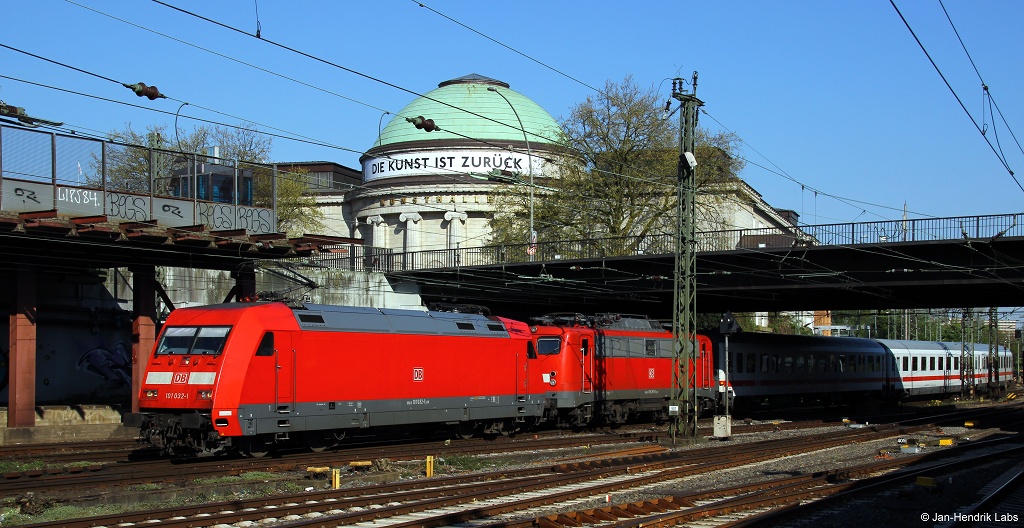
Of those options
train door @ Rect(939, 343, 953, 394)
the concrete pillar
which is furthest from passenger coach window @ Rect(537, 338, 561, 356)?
train door @ Rect(939, 343, 953, 394)

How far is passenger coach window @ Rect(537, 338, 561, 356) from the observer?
3081 centimetres

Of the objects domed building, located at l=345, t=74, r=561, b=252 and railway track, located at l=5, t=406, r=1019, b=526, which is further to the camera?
domed building, located at l=345, t=74, r=561, b=252

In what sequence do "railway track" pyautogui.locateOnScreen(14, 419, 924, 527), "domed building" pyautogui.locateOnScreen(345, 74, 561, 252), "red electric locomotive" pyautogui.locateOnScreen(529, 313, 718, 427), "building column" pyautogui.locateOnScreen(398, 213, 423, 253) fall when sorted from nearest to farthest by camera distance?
"railway track" pyautogui.locateOnScreen(14, 419, 924, 527), "red electric locomotive" pyautogui.locateOnScreen(529, 313, 718, 427), "domed building" pyautogui.locateOnScreen(345, 74, 561, 252), "building column" pyautogui.locateOnScreen(398, 213, 423, 253)

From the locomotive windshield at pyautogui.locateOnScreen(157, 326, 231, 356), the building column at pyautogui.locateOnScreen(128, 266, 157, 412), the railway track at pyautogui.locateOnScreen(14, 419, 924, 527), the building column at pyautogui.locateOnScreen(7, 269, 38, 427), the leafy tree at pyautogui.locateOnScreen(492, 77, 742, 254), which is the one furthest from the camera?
the leafy tree at pyautogui.locateOnScreen(492, 77, 742, 254)

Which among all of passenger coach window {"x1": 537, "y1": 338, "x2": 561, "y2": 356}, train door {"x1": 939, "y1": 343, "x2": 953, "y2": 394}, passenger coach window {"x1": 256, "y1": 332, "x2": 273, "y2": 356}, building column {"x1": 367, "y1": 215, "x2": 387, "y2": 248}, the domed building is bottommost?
train door {"x1": 939, "y1": 343, "x2": 953, "y2": 394}

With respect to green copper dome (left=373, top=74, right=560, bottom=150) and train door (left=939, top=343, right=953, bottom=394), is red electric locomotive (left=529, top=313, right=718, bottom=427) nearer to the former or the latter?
train door (left=939, top=343, right=953, bottom=394)

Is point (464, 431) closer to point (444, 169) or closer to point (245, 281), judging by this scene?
point (245, 281)

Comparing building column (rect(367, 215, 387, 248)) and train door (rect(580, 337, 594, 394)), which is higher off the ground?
building column (rect(367, 215, 387, 248))

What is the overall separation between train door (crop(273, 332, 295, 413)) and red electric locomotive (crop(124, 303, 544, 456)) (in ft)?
0.08

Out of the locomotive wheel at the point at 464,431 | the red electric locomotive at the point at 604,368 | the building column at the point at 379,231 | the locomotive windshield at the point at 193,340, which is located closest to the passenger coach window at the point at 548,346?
the red electric locomotive at the point at 604,368

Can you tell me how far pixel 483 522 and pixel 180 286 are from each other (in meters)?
27.3

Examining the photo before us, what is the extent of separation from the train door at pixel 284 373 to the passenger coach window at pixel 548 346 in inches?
402

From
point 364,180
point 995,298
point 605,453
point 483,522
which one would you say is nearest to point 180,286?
point 605,453

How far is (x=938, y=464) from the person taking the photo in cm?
2292
